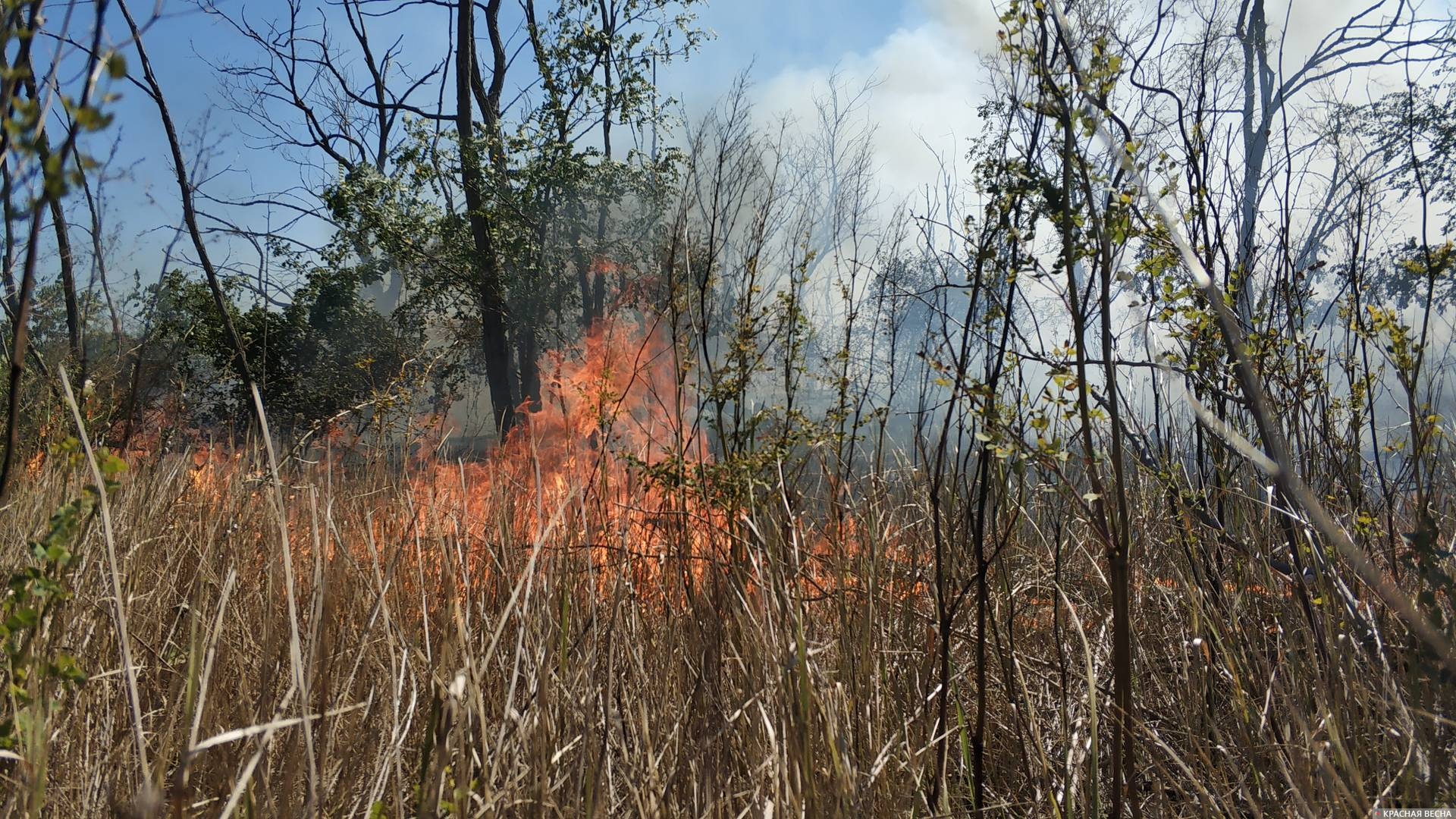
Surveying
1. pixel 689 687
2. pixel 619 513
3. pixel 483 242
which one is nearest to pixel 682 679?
pixel 689 687

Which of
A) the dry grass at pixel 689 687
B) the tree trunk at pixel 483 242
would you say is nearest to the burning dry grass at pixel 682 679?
the dry grass at pixel 689 687

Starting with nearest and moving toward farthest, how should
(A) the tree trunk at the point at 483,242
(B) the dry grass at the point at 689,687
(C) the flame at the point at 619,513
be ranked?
(B) the dry grass at the point at 689,687 < (C) the flame at the point at 619,513 < (A) the tree trunk at the point at 483,242

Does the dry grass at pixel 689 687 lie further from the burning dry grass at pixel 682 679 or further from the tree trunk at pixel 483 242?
the tree trunk at pixel 483 242

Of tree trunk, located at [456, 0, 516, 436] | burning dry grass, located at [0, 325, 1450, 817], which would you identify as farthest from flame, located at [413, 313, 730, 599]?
tree trunk, located at [456, 0, 516, 436]

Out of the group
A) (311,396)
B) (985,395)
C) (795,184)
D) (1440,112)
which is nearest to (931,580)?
(985,395)

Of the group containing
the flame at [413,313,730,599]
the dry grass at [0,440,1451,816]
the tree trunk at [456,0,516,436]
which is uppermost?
the tree trunk at [456,0,516,436]

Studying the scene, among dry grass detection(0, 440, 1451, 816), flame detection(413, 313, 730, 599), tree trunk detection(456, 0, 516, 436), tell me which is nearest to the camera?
dry grass detection(0, 440, 1451, 816)

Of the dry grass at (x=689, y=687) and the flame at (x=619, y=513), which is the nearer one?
the dry grass at (x=689, y=687)

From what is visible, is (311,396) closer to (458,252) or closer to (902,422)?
(458,252)

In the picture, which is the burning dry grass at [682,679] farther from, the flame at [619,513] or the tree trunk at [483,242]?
the tree trunk at [483,242]

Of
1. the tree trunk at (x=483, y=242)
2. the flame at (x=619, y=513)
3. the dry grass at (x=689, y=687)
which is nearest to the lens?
the dry grass at (x=689, y=687)

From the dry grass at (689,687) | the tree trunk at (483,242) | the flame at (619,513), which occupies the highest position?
the tree trunk at (483,242)

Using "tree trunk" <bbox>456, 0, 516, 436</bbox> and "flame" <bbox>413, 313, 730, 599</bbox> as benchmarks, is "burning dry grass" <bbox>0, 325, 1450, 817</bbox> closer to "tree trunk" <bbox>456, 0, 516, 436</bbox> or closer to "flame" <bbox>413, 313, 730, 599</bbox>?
"flame" <bbox>413, 313, 730, 599</bbox>

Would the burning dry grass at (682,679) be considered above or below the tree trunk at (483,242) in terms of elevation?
below
